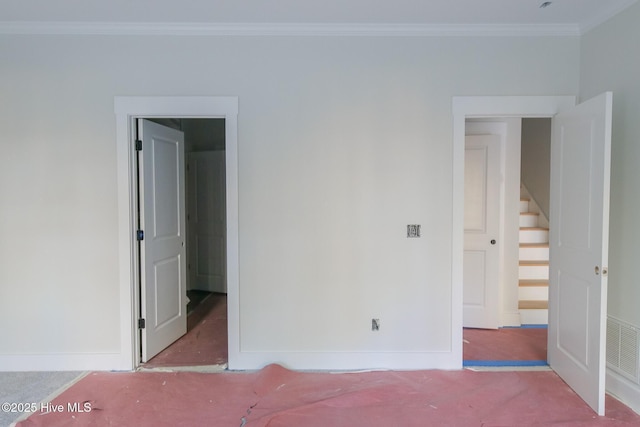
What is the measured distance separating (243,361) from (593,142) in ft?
9.57

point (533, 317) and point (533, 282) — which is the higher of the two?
point (533, 282)

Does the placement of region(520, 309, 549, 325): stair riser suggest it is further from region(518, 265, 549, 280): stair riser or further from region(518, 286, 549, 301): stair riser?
region(518, 265, 549, 280): stair riser

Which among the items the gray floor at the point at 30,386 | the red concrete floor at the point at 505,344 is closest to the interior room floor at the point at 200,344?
the gray floor at the point at 30,386

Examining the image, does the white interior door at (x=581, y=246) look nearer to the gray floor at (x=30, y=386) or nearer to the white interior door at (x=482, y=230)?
the white interior door at (x=482, y=230)

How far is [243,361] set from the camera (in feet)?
9.08

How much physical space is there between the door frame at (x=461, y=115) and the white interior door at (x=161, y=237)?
2.45 meters

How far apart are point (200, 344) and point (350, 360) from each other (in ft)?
4.66

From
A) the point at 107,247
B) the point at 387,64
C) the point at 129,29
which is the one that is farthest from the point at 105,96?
the point at 387,64

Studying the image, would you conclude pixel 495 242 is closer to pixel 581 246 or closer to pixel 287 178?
pixel 581 246

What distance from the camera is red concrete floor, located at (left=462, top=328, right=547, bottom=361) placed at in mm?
2977

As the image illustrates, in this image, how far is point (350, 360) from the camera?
2768 millimetres

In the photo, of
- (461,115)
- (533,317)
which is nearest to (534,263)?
(533,317)

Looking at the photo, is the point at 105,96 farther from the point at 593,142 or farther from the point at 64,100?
the point at 593,142

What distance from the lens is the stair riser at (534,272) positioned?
3.94 metres
